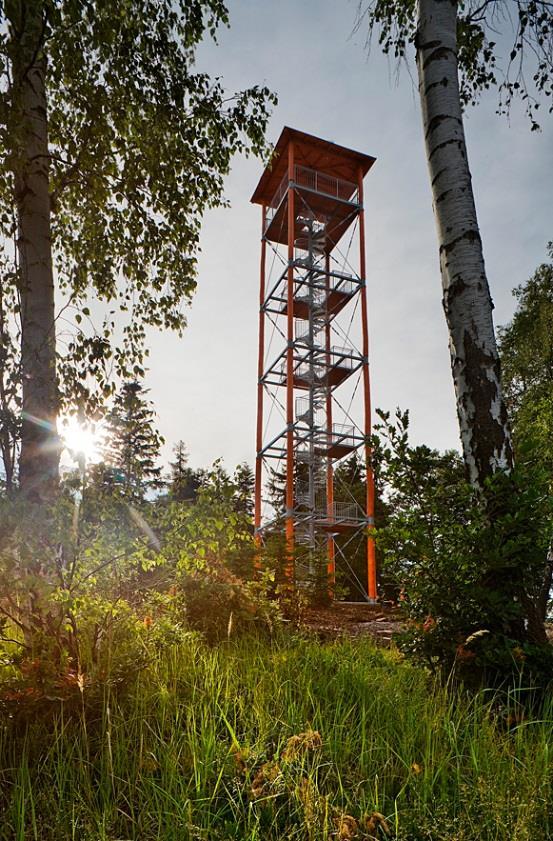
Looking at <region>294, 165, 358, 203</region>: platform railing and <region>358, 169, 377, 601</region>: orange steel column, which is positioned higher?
<region>294, 165, 358, 203</region>: platform railing

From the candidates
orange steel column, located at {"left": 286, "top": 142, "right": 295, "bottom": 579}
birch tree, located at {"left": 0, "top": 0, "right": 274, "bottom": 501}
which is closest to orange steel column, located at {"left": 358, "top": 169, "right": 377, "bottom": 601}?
Result: orange steel column, located at {"left": 286, "top": 142, "right": 295, "bottom": 579}

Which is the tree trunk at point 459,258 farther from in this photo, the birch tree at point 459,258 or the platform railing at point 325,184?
the platform railing at point 325,184

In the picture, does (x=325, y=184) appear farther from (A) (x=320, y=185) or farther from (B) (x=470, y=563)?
(B) (x=470, y=563)

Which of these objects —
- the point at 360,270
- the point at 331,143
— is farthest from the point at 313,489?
the point at 331,143

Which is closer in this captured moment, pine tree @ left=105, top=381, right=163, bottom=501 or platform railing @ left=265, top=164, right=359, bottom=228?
pine tree @ left=105, top=381, right=163, bottom=501

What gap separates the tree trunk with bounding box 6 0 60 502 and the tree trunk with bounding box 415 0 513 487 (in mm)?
2831

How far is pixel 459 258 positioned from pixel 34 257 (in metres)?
3.15

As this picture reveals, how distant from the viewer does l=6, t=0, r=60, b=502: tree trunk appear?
12.8ft

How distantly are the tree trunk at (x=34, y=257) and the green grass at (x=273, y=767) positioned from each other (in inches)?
76.1

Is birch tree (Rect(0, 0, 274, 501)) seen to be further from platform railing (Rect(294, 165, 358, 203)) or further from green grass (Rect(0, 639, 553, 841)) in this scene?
platform railing (Rect(294, 165, 358, 203))

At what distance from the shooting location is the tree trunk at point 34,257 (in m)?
3.90

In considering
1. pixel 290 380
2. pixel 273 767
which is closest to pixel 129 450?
pixel 273 767

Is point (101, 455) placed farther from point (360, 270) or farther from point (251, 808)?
point (360, 270)

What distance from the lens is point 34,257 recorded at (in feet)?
13.8
